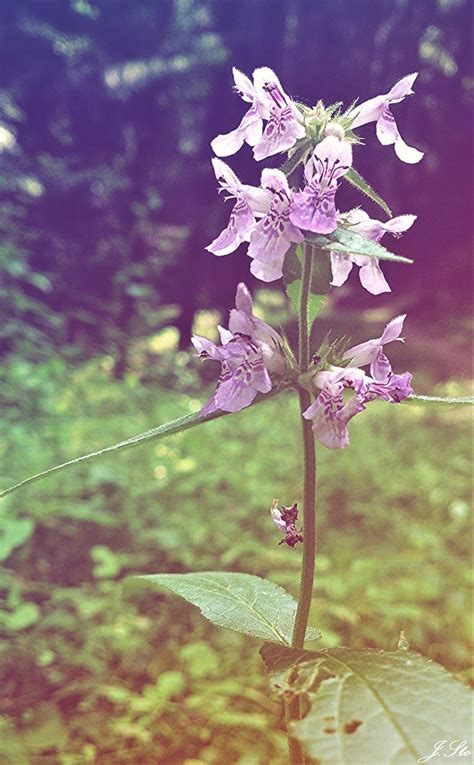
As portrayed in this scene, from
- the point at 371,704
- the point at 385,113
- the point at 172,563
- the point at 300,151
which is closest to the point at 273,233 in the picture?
the point at 300,151

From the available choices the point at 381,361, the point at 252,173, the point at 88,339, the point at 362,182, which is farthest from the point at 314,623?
the point at 88,339

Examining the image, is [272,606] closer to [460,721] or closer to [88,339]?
[460,721]

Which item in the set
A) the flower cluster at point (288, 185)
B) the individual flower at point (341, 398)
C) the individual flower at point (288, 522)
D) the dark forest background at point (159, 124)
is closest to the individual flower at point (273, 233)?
the flower cluster at point (288, 185)

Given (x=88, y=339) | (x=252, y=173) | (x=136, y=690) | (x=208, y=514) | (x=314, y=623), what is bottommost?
(x=136, y=690)

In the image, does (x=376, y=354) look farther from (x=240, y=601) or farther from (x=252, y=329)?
(x=240, y=601)

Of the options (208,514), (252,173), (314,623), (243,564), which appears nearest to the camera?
(314,623)

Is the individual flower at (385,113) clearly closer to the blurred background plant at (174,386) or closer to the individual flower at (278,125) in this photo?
the individual flower at (278,125)
